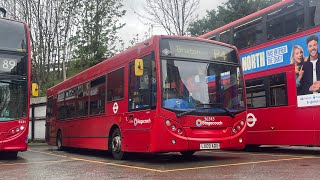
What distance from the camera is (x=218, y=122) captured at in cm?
972

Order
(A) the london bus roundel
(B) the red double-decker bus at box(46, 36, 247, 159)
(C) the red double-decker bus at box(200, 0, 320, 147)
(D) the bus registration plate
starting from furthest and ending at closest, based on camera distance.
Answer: (A) the london bus roundel
(C) the red double-decker bus at box(200, 0, 320, 147)
(D) the bus registration plate
(B) the red double-decker bus at box(46, 36, 247, 159)

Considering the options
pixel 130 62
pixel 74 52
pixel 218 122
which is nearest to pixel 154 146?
pixel 218 122

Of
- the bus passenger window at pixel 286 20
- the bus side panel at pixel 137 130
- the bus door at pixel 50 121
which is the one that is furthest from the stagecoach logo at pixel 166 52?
the bus door at pixel 50 121

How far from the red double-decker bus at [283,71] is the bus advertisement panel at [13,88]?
7023mm

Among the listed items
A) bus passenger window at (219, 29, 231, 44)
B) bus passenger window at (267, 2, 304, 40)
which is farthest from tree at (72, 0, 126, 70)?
bus passenger window at (267, 2, 304, 40)

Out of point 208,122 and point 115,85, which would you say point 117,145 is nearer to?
point 115,85

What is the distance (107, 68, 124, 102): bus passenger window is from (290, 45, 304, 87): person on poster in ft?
16.0

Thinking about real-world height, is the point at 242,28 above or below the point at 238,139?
above

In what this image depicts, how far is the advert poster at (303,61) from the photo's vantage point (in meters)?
10.9

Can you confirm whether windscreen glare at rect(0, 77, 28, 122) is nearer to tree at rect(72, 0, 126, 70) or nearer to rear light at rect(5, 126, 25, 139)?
rear light at rect(5, 126, 25, 139)

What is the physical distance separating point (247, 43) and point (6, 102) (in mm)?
7801

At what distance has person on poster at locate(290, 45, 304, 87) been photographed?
11.3m

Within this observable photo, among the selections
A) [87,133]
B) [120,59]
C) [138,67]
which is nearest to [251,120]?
[120,59]

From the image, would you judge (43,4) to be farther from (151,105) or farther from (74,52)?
(151,105)
